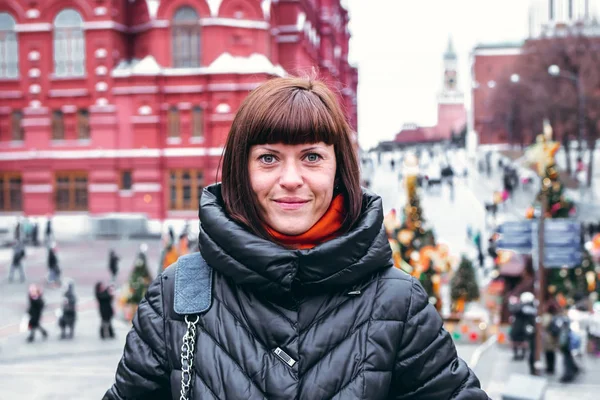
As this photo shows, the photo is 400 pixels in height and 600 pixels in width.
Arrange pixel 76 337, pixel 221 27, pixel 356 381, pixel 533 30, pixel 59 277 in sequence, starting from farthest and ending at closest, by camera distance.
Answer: pixel 533 30
pixel 221 27
pixel 59 277
pixel 76 337
pixel 356 381

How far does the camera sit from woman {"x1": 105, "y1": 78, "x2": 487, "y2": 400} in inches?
87.1

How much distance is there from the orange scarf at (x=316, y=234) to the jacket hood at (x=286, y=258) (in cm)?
11

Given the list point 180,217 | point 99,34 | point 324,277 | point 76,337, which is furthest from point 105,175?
point 324,277

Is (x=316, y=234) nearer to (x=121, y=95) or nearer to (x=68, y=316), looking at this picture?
(x=68, y=316)

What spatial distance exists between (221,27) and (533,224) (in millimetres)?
26381

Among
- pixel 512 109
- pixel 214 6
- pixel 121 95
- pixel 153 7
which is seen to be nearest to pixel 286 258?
pixel 214 6

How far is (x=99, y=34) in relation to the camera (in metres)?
36.2

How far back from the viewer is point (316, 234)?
2.40 meters

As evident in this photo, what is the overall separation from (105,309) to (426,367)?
46.9 feet

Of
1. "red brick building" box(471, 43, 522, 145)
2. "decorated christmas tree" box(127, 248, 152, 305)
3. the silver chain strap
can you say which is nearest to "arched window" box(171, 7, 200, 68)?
"decorated christmas tree" box(127, 248, 152, 305)

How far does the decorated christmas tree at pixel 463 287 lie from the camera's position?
1695 centimetres

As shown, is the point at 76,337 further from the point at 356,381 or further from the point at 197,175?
the point at 197,175

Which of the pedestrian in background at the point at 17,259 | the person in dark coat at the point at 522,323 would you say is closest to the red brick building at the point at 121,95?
the pedestrian in background at the point at 17,259

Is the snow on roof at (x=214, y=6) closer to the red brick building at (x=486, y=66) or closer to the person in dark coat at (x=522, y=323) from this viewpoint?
the person in dark coat at (x=522, y=323)
